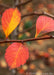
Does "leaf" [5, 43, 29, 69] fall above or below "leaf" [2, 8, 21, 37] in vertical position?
below

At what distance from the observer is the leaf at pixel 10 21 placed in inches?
12.8

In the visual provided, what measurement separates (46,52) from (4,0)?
2.99 ft

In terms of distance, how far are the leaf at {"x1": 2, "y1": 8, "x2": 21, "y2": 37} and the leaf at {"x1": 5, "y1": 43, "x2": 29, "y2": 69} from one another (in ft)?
0.13

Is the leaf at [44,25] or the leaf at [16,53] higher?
the leaf at [44,25]

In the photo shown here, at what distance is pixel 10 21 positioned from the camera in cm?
Result: 34

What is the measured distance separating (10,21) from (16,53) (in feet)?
0.29

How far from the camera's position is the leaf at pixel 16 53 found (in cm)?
30

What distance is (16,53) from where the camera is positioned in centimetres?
31

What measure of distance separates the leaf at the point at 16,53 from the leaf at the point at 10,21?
0.04 metres

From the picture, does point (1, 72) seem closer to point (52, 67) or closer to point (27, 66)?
point (27, 66)

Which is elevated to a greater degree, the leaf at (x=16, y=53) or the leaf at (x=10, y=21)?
the leaf at (x=10, y=21)

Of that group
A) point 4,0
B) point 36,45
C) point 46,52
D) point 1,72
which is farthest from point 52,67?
point 4,0

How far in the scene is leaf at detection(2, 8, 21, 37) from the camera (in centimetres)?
33

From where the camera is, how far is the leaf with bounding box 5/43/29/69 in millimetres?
305
